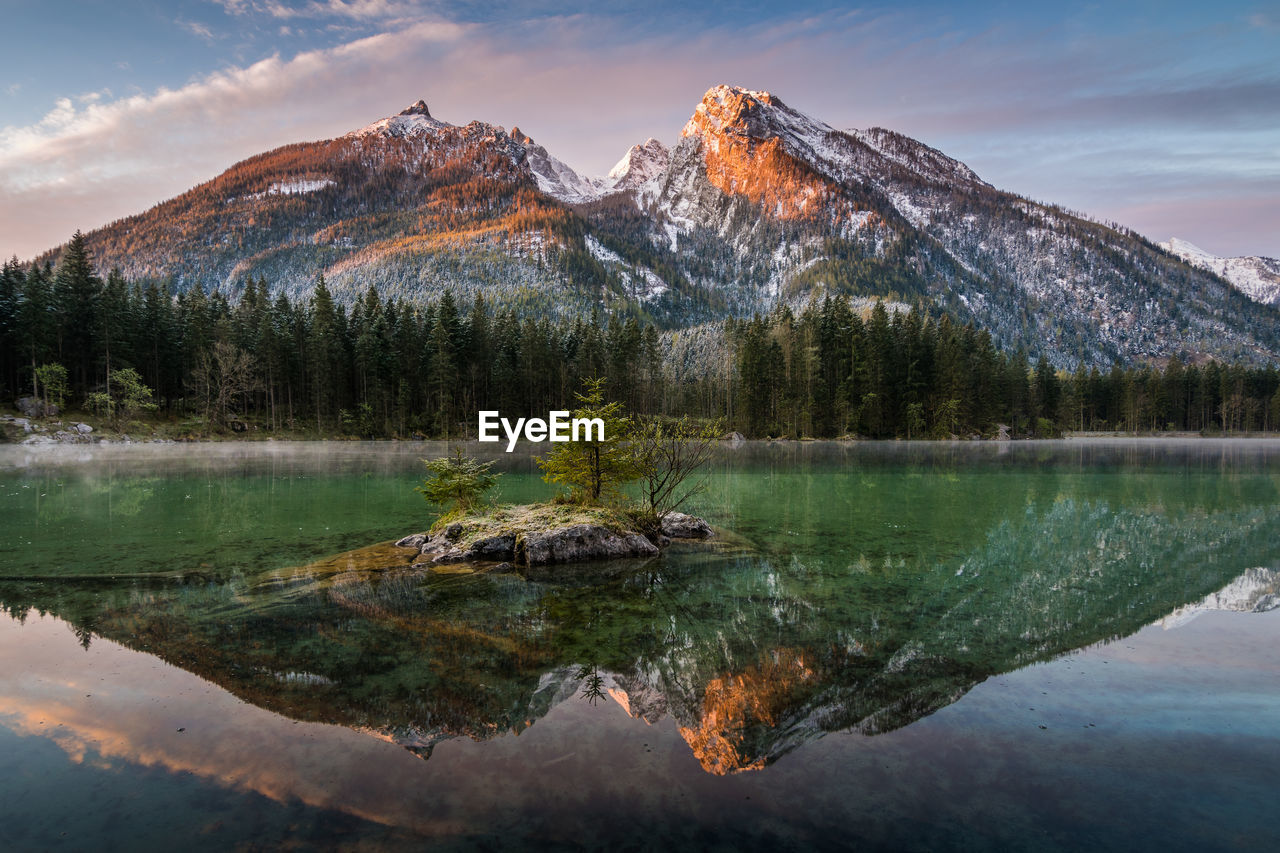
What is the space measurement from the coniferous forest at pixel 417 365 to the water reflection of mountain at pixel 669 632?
214 feet

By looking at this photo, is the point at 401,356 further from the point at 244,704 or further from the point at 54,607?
the point at 244,704

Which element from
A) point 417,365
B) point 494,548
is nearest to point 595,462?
point 494,548

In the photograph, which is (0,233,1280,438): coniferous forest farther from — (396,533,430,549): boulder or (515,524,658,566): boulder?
(515,524,658,566): boulder

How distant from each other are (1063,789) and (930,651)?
3426 mm

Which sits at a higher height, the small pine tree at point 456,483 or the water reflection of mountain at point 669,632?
the small pine tree at point 456,483

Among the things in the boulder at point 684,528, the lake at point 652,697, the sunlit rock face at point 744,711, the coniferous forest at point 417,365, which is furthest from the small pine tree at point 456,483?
the coniferous forest at point 417,365

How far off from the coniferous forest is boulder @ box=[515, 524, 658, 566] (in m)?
62.7

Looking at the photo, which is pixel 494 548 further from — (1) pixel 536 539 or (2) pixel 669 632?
(2) pixel 669 632

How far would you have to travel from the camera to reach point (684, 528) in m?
18.1

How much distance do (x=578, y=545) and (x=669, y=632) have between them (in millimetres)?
5767

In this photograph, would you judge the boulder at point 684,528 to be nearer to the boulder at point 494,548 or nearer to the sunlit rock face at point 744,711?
the boulder at point 494,548

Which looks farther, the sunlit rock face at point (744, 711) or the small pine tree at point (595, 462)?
the small pine tree at point (595, 462)

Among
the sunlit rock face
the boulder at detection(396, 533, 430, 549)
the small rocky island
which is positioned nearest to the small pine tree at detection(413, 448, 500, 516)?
the small rocky island

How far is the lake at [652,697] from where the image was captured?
5.02 meters
